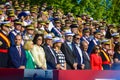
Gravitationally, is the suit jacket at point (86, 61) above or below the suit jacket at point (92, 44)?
below

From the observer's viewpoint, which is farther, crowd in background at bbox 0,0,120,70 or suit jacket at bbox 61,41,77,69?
suit jacket at bbox 61,41,77,69

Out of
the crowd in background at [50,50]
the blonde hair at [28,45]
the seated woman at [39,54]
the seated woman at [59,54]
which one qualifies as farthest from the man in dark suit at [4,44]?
the seated woman at [59,54]

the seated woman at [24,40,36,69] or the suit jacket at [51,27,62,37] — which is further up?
the suit jacket at [51,27,62,37]

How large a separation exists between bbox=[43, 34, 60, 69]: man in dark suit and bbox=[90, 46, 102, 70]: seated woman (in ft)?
4.43

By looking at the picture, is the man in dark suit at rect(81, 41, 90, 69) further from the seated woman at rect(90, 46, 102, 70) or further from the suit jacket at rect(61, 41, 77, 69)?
the suit jacket at rect(61, 41, 77, 69)

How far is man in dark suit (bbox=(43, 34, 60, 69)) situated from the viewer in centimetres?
1176

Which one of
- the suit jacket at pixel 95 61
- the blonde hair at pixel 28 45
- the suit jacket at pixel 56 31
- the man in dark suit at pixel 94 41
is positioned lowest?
the suit jacket at pixel 95 61

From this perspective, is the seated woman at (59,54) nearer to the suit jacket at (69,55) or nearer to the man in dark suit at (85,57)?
the suit jacket at (69,55)

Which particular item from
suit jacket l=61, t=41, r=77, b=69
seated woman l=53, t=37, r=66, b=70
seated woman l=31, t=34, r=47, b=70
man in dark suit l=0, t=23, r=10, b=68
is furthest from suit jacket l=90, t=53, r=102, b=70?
man in dark suit l=0, t=23, r=10, b=68

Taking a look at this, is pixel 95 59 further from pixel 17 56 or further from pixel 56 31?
pixel 56 31

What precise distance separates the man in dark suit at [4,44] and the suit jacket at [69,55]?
139 centimetres

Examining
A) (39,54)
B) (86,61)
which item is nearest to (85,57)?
(86,61)

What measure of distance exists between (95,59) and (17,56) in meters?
2.48

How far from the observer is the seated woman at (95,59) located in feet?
42.2
